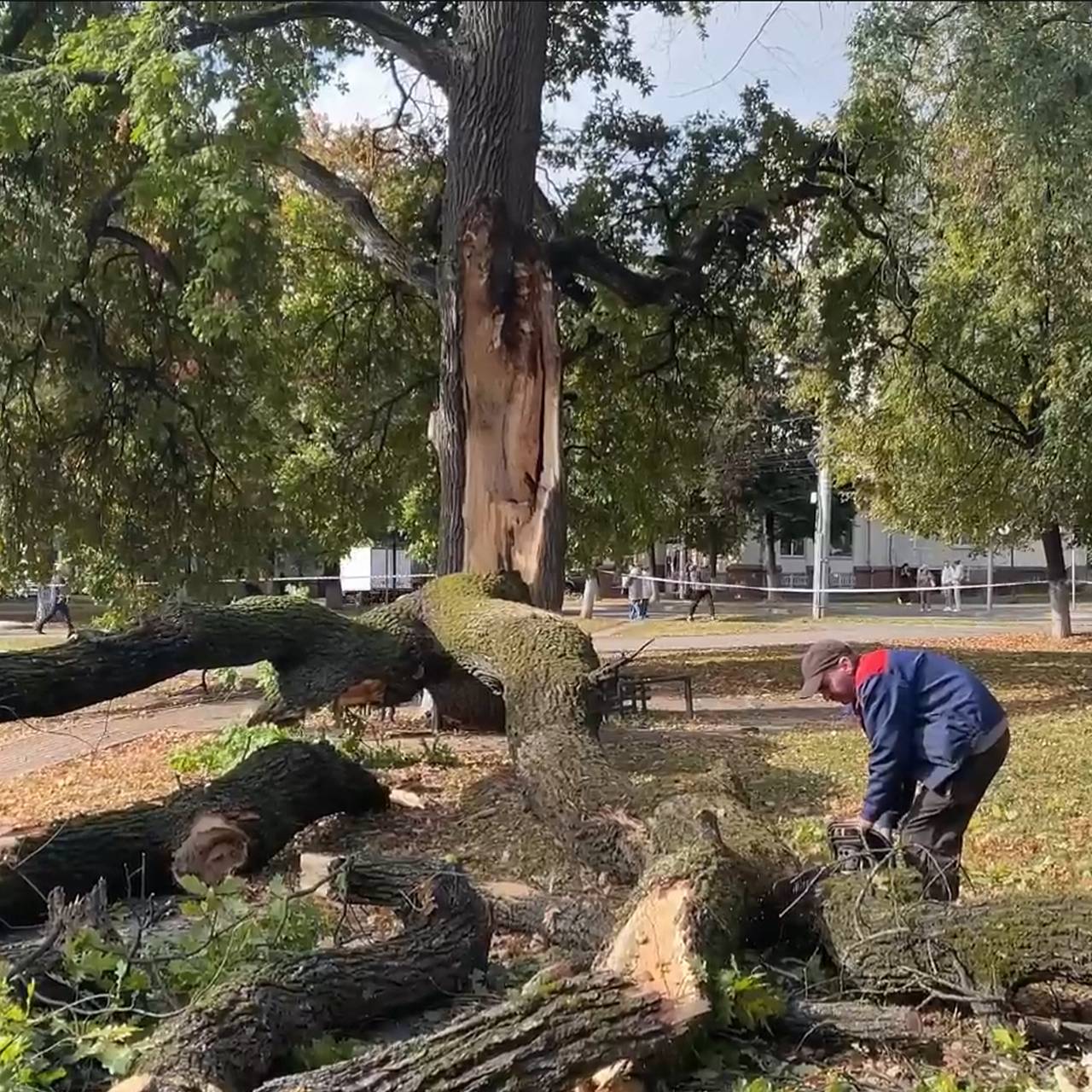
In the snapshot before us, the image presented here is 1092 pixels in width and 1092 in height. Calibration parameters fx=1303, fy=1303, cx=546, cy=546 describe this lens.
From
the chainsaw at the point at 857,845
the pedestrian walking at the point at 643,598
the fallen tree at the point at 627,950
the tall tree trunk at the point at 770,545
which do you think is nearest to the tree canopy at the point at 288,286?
the fallen tree at the point at 627,950

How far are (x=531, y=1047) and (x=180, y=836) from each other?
3.13m

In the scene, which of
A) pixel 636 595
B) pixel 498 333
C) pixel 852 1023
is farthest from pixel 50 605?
pixel 852 1023

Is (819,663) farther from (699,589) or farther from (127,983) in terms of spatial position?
(699,589)

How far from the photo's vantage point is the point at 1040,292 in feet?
56.6

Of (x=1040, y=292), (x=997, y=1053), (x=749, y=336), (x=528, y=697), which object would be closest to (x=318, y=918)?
(x=997, y=1053)

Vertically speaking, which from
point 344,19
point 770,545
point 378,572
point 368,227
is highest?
point 344,19

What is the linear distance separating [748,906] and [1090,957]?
1.23 m

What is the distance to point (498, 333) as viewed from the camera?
1080 cm

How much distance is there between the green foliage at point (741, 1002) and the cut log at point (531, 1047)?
0.66 ft

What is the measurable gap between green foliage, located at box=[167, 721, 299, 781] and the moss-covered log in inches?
202

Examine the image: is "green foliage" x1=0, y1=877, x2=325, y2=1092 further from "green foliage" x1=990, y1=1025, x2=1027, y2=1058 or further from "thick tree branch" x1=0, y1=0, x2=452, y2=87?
"thick tree branch" x1=0, y1=0, x2=452, y2=87

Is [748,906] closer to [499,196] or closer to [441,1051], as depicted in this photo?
[441,1051]

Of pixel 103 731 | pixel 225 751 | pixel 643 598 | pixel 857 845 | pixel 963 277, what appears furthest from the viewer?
pixel 643 598

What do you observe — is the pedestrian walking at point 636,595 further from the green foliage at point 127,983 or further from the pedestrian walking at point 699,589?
the green foliage at point 127,983
